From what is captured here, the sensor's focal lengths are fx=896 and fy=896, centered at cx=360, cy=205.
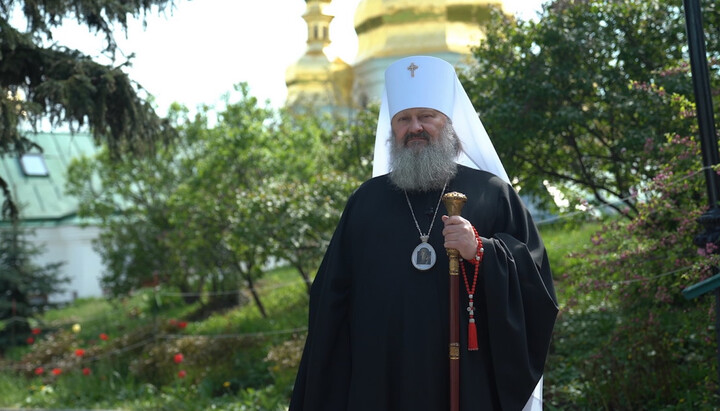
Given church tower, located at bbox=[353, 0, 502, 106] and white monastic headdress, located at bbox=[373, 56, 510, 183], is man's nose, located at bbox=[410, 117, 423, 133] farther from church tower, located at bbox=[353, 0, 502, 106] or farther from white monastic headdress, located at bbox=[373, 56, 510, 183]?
church tower, located at bbox=[353, 0, 502, 106]

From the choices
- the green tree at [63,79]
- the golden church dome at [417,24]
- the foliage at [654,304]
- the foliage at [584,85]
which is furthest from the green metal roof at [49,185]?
the foliage at [654,304]

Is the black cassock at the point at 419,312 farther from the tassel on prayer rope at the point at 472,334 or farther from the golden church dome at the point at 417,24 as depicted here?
the golden church dome at the point at 417,24

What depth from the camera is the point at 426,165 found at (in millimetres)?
4047

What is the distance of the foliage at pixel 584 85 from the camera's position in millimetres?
7852

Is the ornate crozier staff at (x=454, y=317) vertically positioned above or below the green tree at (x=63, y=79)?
below

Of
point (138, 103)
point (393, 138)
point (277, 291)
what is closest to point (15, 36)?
point (138, 103)

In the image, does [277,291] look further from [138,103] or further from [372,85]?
[372,85]

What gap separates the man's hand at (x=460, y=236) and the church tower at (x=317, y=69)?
2903 centimetres

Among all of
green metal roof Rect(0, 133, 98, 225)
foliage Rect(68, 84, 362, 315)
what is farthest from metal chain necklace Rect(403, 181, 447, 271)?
green metal roof Rect(0, 133, 98, 225)

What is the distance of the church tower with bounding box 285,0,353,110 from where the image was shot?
3278cm

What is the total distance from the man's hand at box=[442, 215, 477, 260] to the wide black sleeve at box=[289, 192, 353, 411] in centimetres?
72

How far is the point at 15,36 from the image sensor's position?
7160 millimetres

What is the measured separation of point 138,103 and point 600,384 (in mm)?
4594

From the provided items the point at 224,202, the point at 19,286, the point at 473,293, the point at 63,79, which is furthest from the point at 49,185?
the point at 473,293
